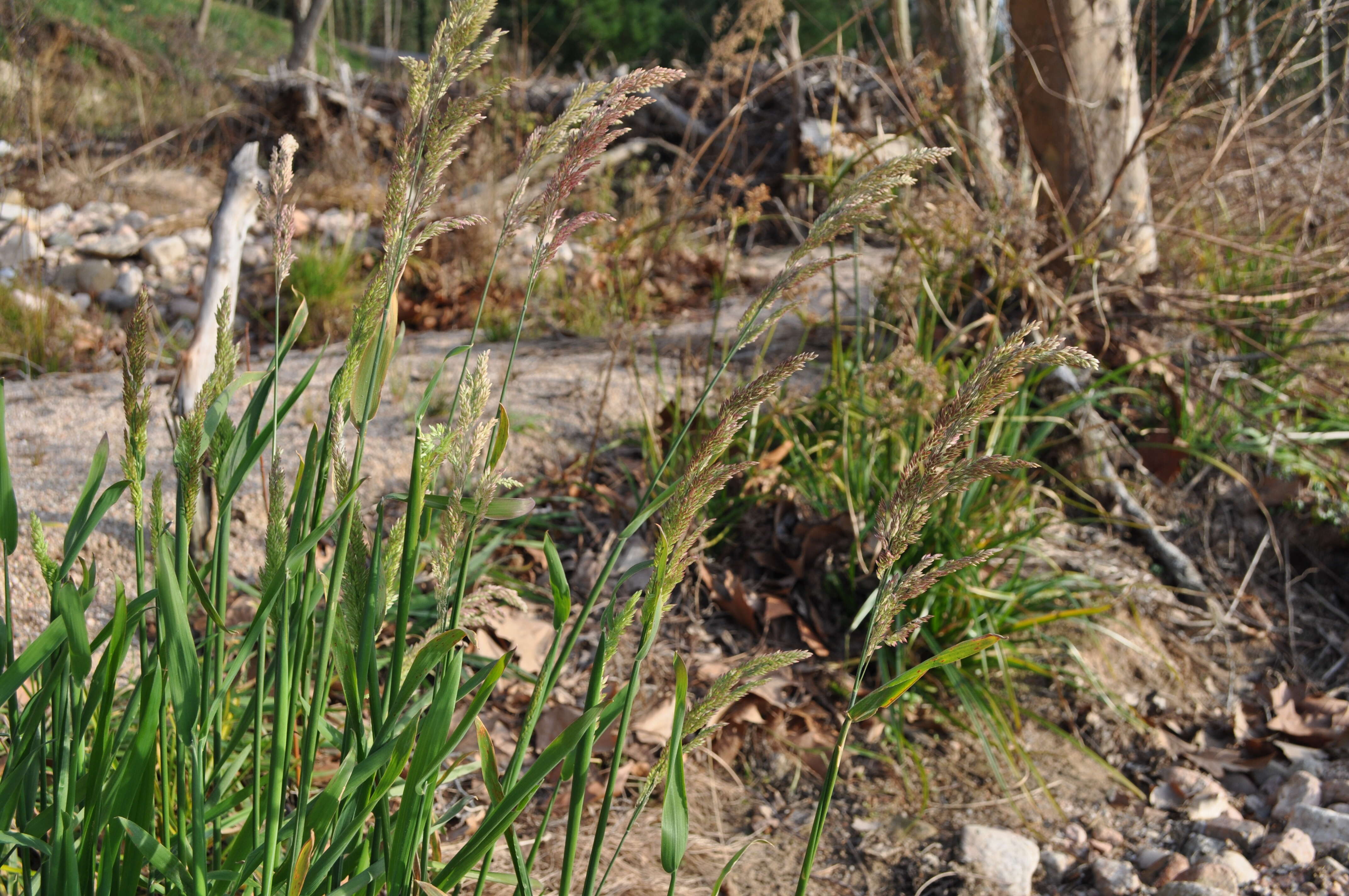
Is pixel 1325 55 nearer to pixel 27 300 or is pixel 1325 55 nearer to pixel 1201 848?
pixel 1201 848

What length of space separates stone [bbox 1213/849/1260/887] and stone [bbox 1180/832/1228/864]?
34mm

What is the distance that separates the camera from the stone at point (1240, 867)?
2078 millimetres

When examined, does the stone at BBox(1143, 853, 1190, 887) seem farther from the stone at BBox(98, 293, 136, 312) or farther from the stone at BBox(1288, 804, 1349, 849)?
the stone at BBox(98, 293, 136, 312)

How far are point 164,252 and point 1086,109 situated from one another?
554cm

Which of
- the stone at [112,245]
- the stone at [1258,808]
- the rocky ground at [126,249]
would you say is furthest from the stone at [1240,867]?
the stone at [112,245]

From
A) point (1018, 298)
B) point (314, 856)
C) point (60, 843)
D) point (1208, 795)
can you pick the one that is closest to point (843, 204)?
point (314, 856)

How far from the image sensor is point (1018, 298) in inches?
145

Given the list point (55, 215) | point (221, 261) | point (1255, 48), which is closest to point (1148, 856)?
point (221, 261)

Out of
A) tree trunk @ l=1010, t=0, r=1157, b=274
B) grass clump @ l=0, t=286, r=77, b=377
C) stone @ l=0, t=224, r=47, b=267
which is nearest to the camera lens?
tree trunk @ l=1010, t=0, r=1157, b=274

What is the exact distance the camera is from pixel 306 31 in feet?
38.3

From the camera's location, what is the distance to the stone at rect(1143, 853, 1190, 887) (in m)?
2.11

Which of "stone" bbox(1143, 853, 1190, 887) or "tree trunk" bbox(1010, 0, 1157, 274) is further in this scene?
"tree trunk" bbox(1010, 0, 1157, 274)

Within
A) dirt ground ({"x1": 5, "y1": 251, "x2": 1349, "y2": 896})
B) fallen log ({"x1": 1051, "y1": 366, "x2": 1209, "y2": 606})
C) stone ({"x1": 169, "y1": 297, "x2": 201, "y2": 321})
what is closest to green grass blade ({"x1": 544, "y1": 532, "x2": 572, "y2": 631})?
dirt ground ({"x1": 5, "y1": 251, "x2": 1349, "y2": 896})

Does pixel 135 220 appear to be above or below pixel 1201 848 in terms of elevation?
above
